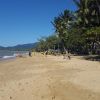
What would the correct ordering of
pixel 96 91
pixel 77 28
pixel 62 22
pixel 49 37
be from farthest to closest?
pixel 49 37 < pixel 62 22 < pixel 77 28 < pixel 96 91

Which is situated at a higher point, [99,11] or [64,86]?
[99,11]

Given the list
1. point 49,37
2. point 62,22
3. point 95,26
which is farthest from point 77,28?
point 49,37

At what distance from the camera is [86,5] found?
4341 centimetres

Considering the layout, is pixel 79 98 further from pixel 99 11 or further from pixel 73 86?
pixel 99 11

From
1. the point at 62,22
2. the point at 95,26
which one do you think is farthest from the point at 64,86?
the point at 62,22

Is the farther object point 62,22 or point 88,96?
point 62,22

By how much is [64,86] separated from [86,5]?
28.1m

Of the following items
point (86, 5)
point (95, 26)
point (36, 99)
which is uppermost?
point (86, 5)

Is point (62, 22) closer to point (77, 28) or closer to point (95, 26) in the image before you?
point (77, 28)

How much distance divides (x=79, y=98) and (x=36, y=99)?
6.72ft

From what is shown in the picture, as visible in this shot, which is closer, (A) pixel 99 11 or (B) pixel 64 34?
(A) pixel 99 11

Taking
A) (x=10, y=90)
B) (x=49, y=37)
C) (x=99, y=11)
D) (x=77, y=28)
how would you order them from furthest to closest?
(x=49, y=37), (x=77, y=28), (x=99, y=11), (x=10, y=90)

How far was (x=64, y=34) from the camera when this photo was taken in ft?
264

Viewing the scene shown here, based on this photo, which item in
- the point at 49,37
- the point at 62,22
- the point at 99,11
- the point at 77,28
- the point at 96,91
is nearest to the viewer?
the point at 96,91
